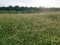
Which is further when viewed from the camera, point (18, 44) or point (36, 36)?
point (36, 36)

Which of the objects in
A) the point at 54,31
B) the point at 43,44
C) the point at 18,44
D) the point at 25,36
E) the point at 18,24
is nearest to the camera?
the point at 18,44

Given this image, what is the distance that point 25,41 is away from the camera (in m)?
8.12

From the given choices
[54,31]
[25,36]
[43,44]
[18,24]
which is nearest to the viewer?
[43,44]

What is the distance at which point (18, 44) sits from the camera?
729 cm

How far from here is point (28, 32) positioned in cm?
905

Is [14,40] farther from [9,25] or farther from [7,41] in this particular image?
[9,25]

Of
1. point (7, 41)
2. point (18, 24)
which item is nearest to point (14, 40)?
point (7, 41)

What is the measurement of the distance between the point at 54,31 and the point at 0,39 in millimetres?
3979

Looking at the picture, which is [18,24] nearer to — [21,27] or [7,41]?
[21,27]

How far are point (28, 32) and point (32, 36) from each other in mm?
545

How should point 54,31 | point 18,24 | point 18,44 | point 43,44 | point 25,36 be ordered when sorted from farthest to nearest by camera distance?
point 18,24
point 54,31
point 25,36
point 43,44
point 18,44

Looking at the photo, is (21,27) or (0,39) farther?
(21,27)

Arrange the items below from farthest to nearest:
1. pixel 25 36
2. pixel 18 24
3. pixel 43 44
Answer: pixel 18 24, pixel 25 36, pixel 43 44

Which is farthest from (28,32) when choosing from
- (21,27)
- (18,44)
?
(18,44)
